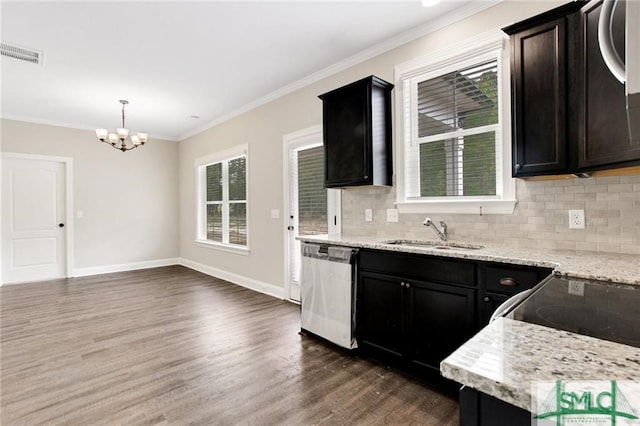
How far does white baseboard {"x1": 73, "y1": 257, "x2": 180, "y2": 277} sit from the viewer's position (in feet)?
19.9

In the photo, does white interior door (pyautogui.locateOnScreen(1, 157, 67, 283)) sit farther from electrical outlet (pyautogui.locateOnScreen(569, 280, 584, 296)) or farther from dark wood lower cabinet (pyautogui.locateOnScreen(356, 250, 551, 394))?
electrical outlet (pyautogui.locateOnScreen(569, 280, 584, 296))

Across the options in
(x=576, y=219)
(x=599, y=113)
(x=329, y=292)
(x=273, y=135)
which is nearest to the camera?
(x=599, y=113)

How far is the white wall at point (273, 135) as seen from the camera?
2643 millimetres

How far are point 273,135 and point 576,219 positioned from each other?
142 inches

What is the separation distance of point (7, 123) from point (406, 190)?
21.5 feet

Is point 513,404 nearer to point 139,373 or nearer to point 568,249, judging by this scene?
point 568,249

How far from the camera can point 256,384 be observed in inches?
90.0

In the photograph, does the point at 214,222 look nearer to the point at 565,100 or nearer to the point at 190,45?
the point at 190,45

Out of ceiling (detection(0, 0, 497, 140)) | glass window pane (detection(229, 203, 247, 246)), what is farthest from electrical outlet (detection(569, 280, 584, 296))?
glass window pane (detection(229, 203, 247, 246))

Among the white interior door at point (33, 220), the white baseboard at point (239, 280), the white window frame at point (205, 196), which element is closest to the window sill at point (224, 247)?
the white window frame at point (205, 196)

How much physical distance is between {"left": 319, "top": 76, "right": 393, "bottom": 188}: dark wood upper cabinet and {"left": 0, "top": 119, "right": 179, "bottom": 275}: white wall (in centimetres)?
514

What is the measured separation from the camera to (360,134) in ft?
9.87

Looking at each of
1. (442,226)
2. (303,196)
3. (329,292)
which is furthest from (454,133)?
(303,196)

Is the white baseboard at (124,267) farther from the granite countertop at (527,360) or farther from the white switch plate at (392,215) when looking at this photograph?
the granite countertop at (527,360)
